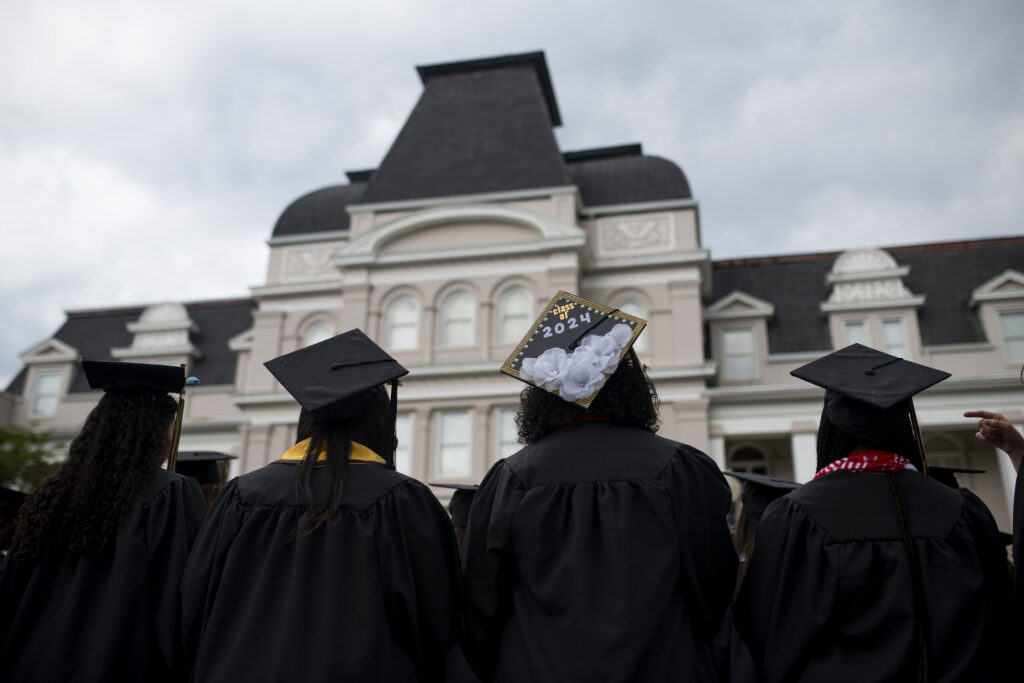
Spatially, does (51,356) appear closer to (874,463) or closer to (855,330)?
(855,330)

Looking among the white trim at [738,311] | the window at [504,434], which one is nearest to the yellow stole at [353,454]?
the window at [504,434]

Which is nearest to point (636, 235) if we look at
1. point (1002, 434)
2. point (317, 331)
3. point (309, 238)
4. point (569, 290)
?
point (569, 290)

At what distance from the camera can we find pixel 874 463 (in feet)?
10.9

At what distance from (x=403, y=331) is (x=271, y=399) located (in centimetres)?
419

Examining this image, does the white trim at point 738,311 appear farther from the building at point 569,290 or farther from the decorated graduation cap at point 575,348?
the decorated graduation cap at point 575,348

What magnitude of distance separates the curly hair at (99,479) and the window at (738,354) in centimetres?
1874

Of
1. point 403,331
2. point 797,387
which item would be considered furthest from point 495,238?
point 797,387

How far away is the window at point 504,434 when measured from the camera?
18922 mm

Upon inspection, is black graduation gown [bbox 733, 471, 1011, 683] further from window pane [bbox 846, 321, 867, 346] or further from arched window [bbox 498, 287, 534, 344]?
window pane [bbox 846, 321, 867, 346]

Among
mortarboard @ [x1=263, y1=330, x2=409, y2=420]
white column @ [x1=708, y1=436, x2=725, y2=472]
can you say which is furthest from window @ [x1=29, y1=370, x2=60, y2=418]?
mortarboard @ [x1=263, y1=330, x2=409, y2=420]

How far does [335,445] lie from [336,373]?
13.5 inches

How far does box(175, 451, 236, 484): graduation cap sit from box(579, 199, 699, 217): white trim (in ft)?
54.3

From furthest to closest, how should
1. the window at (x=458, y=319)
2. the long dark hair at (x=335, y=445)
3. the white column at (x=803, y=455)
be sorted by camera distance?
the window at (x=458, y=319)
the white column at (x=803, y=455)
the long dark hair at (x=335, y=445)

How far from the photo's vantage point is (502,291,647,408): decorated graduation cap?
326cm
